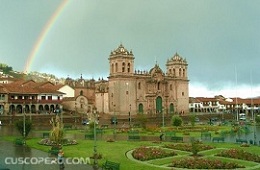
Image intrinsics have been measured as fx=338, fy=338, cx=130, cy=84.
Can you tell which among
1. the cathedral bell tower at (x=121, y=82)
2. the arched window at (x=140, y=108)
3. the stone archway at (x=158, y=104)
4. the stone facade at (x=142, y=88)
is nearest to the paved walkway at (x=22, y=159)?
the cathedral bell tower at (x=121, y=82)

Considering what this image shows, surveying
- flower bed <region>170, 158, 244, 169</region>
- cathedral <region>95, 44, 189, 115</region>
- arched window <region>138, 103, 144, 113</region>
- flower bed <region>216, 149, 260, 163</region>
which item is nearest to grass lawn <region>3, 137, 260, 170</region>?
flower bed <region>216, 149, 260, 163</region>

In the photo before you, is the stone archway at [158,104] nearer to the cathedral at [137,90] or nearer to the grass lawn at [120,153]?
the cathedral at [137,90]

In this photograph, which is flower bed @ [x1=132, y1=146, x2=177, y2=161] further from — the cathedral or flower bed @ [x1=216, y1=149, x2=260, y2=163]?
the cathedral

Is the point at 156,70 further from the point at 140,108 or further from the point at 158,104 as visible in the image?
the point at 140,108

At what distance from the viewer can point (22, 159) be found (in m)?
24.5

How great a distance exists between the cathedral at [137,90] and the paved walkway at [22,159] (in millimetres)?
50060

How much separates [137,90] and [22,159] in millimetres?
61612

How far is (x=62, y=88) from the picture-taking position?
100 m

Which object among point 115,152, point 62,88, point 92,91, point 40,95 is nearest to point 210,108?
point 92,91

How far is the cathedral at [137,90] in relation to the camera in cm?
8138

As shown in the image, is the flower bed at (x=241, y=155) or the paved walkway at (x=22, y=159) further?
the flower bed at (x=241, y=155)

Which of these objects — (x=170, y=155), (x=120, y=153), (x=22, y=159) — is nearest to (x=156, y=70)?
(x=120, y=153)

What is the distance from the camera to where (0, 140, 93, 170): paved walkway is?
69.9ft

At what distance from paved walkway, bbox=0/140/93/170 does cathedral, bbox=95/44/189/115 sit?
50060 millimetres
